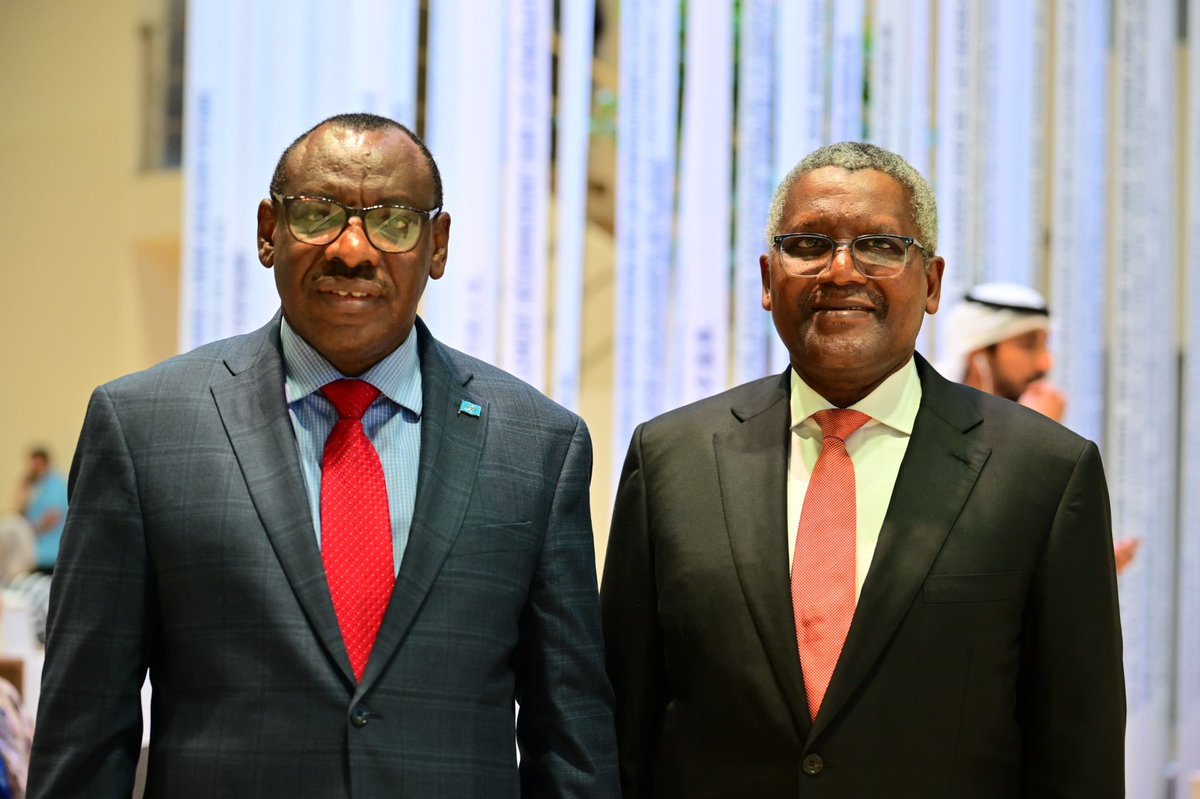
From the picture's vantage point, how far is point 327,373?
1.80 m

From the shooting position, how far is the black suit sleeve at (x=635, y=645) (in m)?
1.96

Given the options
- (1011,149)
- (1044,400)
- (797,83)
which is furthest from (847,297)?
(1011,149)

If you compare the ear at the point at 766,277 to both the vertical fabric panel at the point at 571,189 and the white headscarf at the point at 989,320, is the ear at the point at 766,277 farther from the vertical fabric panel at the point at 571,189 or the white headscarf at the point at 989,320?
the white headscarf at the point at 989,320

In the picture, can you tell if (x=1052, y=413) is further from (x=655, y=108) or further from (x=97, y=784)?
(x=97, y=784)

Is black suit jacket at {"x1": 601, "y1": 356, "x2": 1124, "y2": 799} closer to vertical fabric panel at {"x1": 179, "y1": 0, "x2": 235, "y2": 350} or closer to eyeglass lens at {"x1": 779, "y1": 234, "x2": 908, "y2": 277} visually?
eyeglass lens at {"x1": 779, "y1": 234, "x2": 908, "y2": 277}

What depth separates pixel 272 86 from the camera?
285 cm

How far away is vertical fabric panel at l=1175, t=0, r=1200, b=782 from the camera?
5.09 m

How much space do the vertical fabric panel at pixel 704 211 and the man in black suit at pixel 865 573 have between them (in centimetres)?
113

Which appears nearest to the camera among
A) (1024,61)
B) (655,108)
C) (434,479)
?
(434,479)

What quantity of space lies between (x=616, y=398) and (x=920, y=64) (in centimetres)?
153

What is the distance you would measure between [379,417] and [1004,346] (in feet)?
7.47

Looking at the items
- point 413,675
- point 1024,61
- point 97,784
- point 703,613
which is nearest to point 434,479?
point 413,675

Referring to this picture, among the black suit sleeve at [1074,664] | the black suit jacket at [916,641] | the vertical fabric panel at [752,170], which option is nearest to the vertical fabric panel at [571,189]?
the vertical fabric panel at [752,170]

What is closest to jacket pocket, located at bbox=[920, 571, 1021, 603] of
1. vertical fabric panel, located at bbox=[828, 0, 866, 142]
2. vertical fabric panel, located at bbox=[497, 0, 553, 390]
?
vertical fabric panel, located at bbox=[497, 0, 553, 390]
